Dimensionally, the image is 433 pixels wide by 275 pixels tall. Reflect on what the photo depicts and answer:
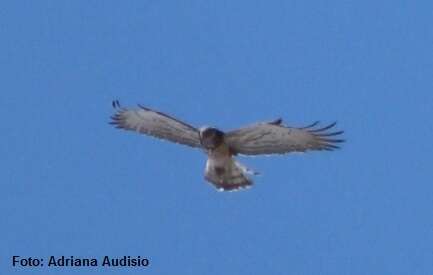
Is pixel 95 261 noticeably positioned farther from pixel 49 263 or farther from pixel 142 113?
pixel 142 113

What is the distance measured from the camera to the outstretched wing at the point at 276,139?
18344mm

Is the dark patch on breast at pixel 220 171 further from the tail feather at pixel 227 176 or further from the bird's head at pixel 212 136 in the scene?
the bird's head at pixel 212 136

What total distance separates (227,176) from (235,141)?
0.50 m

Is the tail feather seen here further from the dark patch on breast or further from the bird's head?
the bird's head

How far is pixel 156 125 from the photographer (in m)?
19.5

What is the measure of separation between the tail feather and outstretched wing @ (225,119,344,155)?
0.86 feet

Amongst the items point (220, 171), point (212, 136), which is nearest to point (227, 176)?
point (220, 171)

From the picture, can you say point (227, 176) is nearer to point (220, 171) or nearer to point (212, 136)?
point (220, 171)

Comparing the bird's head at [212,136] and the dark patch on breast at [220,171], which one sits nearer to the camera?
the bird's head at [212,136]

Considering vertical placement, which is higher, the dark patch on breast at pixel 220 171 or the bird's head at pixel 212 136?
the bird's head at pixel 212 136

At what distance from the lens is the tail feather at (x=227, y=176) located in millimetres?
18766

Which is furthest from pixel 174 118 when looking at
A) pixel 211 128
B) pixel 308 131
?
pixel 308 131

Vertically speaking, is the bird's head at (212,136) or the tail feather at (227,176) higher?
the bird's head at (212,136)

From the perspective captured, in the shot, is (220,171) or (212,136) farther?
(220,171)
